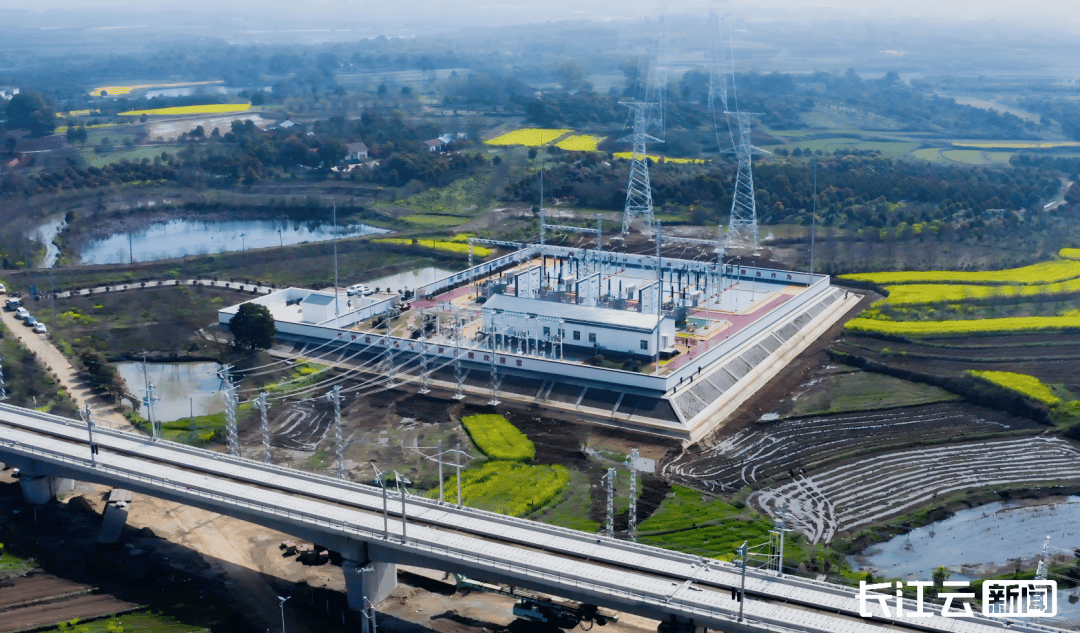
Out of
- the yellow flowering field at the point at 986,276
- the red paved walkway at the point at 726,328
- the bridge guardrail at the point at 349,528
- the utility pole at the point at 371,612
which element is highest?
the yellow flowering field at the point at 986,276

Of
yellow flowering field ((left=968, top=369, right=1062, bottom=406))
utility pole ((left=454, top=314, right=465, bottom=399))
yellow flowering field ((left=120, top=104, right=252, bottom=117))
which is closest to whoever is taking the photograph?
yellow flowering field ((left=968, top=369, right=1062, bottom=406))

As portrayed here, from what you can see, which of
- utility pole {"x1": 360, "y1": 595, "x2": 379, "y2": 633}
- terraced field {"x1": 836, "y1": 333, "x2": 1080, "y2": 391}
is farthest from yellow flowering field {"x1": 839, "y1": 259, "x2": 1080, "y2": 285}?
utility pole {"x1": 360, "y1": 595, "x2": 379, "y2": 633}

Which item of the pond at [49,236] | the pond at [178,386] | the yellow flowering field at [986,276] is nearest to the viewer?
the pond at [178,386]

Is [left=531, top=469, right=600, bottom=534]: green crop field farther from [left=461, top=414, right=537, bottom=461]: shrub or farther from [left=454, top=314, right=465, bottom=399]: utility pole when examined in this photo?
[left=454, top=314, right=465, bottom=399]: utility pole

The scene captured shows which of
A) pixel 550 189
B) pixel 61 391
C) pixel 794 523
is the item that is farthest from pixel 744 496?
pixel 550 189

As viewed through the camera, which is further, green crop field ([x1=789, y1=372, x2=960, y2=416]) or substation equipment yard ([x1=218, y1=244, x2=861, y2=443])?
green crop field ([x1=789, y1=372, x2=960, y2=416])

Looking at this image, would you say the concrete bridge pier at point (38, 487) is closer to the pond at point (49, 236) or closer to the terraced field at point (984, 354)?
the terraced field at point (984, 354)

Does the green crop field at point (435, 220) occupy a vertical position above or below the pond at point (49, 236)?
above

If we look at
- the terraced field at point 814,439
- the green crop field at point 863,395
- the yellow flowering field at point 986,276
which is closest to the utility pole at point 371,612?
the terraced field at point 814,439
